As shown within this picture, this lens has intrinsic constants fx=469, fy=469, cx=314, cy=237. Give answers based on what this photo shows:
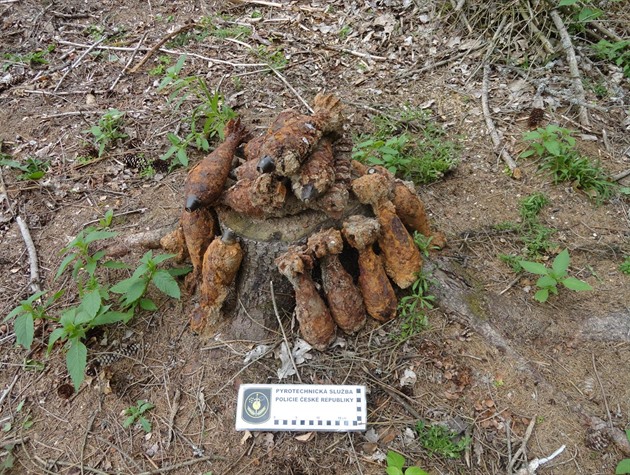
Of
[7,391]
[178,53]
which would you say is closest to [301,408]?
[7,391]

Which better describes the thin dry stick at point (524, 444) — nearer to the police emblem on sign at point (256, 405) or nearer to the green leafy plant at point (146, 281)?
the police emblem on sign at point (256, 405)

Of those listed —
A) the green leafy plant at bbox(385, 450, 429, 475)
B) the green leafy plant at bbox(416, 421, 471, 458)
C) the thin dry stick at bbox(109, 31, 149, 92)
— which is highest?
the thin dry stick at bbox(109, 31, 149, 92)

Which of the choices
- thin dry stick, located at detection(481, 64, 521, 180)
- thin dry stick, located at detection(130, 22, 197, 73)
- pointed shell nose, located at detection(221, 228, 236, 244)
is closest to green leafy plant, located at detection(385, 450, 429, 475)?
pointed shell nose, located at detection(221, 228, 236, 244)

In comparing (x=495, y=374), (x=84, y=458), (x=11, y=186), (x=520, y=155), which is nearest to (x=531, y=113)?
(x=520, y=155)

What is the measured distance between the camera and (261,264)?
110 inches

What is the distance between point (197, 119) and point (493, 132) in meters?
2.95

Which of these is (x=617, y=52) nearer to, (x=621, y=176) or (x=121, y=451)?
(x=621, y=176)

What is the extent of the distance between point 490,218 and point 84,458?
322 centimetres

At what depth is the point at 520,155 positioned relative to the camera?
165 inches

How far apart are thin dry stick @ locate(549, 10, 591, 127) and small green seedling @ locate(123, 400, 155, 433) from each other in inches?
173

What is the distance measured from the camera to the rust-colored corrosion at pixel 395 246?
9.16 ft

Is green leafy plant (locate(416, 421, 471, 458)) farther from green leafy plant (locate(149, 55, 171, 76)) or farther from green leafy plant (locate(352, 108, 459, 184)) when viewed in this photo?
green leafy plant (locate(149, 55, 171, 76))

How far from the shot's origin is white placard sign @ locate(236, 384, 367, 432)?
2529 millimetres

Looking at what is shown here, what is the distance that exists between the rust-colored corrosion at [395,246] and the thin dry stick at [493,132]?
70.5 inches
